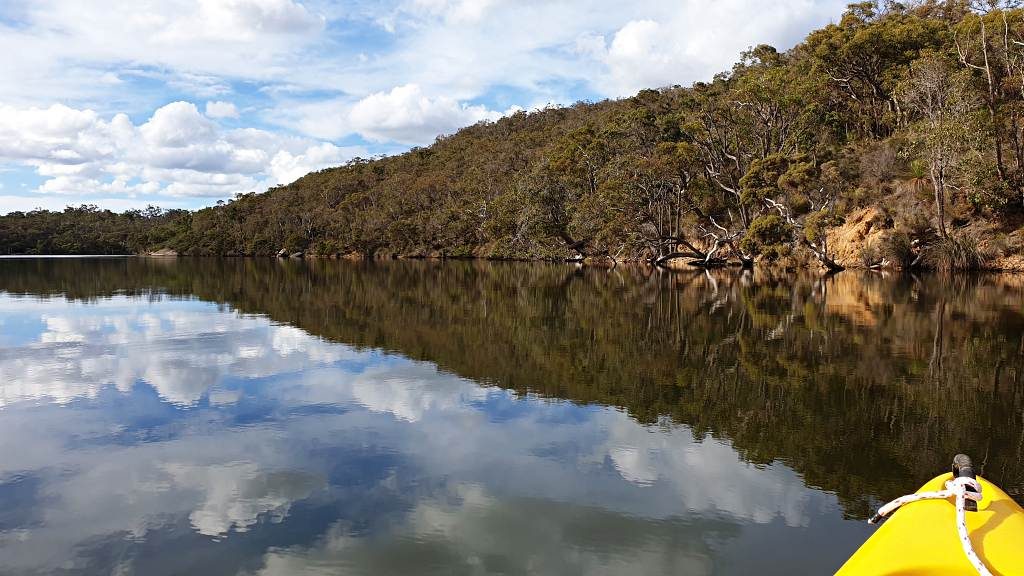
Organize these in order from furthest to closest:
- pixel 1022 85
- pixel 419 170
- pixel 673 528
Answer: pixel 419 170, pixel 1022 85, pixel 673 528

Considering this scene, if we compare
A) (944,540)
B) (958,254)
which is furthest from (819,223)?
(944,540)

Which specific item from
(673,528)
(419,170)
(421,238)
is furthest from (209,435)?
(419,170)

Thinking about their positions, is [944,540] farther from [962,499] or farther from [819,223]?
[819,223]

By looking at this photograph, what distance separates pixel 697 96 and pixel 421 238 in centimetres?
4608

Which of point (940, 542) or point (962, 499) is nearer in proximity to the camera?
point (940, 542)

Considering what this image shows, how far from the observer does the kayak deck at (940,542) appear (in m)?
3.74

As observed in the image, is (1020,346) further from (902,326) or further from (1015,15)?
(1015,15)

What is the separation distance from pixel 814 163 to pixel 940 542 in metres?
44.4

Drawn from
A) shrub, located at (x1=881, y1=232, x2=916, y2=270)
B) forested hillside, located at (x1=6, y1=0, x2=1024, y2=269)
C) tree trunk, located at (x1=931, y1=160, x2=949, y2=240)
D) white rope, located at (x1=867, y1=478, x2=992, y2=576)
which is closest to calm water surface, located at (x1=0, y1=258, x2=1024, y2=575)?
white rope, located at (x1=867, y1=478, x2=992, y2=576)

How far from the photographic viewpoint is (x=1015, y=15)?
134 feet

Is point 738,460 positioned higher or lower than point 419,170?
lower

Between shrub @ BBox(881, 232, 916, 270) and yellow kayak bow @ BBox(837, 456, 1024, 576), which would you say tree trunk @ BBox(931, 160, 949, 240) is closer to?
shrub @ BBox(881, 232, 916, 270)

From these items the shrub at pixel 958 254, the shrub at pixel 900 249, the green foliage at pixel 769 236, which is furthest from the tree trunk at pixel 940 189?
the green foliage at pixel 769 236

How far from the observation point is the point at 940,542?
3949 mm
